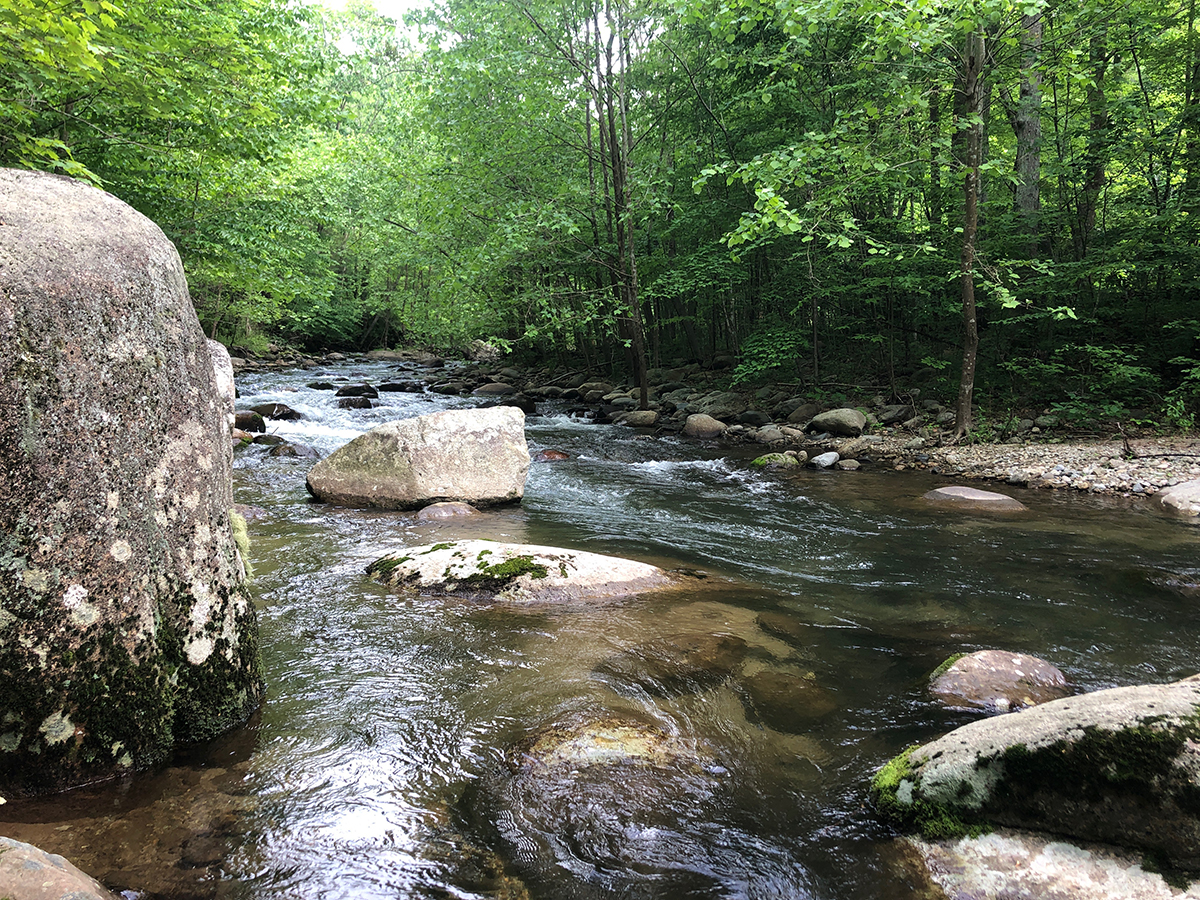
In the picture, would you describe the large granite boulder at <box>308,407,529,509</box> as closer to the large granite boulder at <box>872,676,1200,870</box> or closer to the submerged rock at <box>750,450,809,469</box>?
the submerged rock at <box>750,450,809,469</box>

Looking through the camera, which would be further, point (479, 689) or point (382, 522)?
point (382, 522)

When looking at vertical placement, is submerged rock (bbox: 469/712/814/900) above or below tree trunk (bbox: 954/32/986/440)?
below

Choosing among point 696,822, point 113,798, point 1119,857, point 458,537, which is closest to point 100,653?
point 113,798

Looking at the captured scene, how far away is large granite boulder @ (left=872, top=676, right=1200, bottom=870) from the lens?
1978mm

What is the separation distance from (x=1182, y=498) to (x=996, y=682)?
20.6 ft

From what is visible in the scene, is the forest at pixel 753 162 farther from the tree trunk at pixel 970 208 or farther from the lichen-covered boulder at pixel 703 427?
the lichen-covered boulder at pixel 703 427

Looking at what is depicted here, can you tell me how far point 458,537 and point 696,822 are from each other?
4702 mm

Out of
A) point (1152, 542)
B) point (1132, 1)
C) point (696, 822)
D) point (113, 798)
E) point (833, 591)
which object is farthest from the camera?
point (1132, 1)

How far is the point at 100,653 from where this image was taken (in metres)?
2.35

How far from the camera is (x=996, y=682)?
3.56 m

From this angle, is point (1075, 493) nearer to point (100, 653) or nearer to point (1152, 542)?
point (1152, 542)

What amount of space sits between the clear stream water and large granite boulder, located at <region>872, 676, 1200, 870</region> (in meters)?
0.30

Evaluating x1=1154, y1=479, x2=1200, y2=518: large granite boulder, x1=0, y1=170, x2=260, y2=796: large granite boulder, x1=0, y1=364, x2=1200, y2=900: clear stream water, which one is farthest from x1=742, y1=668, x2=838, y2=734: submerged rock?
x1=1154, y1=479, x2=1200, y2=518: large granite boulder

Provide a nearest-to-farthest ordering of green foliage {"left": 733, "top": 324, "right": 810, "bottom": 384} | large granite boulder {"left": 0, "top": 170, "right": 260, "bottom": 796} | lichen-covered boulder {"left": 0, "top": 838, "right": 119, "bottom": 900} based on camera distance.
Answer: lichen-covered boulder {"left": 0, "top": 838, "right": 119, "bottom": 900}
large granite boulder {"left": 0, "top": 170, "right": 260, "bottom": 796}
green foliage {"left": 733, "top": 324, "right": 810, "bottom": 384}
